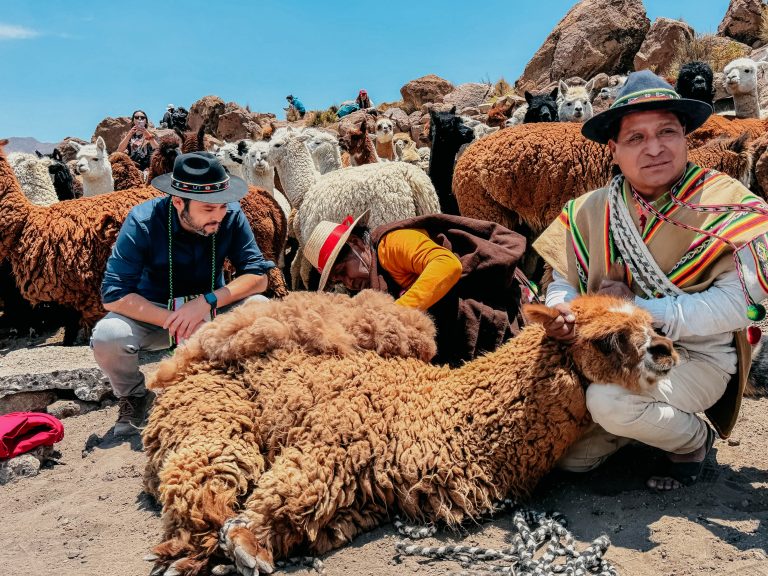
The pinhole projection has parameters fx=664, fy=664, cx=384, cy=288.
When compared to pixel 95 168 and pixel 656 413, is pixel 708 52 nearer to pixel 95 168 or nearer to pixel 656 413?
pixel 95 168

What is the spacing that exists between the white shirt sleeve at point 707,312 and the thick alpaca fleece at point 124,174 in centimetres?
713

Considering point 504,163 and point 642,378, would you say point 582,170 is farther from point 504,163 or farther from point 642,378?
point 642,378

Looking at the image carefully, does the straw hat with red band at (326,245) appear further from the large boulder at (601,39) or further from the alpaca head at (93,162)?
the large boulder at (601,39)

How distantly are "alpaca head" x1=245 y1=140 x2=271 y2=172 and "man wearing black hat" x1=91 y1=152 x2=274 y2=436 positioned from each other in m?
4.12

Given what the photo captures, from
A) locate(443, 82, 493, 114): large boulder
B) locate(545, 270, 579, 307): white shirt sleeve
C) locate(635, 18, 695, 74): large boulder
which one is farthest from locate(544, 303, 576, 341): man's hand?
locate(443, 82, 493, 114): large boulder

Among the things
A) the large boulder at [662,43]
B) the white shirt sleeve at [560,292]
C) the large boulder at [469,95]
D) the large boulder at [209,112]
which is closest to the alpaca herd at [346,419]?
the white shirt sleeve at [560,292]

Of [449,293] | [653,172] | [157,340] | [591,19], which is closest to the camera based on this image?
[653,172]

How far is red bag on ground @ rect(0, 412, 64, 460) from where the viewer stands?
3.68m

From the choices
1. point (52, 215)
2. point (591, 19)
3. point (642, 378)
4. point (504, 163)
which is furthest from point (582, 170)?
point (591, 19)

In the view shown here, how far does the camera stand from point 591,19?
26.3 meters

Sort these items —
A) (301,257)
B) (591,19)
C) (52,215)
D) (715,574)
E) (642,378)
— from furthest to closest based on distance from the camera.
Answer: (591,19)
(301,257)
(52,215)
(642,378)
(715,574)

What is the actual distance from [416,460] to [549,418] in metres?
0.54

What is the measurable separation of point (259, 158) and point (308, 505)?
21.2ft

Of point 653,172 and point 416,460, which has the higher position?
point 653,172
